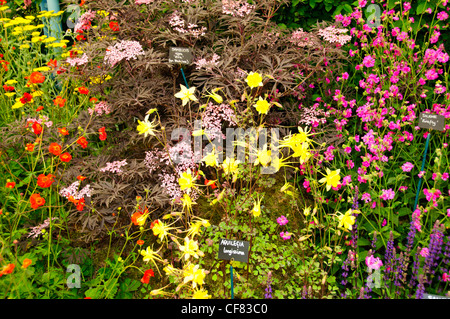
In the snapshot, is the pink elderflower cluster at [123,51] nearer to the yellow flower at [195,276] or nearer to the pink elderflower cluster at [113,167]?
the pink elderflower cluster at [113,167]

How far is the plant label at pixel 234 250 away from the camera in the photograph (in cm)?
145

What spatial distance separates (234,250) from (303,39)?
4.92 ft

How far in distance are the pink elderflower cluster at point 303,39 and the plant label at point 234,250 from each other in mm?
1399

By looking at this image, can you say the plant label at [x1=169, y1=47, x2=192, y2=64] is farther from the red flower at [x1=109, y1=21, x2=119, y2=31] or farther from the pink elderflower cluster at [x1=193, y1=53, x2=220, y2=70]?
the red flower at [x1=109, y1=21, x2=119, y2=31]

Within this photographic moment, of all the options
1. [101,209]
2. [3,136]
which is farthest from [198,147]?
[3,136]

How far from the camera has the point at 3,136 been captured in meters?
2.35

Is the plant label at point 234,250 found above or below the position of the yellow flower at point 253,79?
below

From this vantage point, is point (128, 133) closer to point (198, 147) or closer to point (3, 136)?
point (198, 147)

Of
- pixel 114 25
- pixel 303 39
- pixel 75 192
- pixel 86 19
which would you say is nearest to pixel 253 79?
pixel 303 39

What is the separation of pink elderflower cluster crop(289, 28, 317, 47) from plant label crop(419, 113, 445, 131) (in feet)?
2.62

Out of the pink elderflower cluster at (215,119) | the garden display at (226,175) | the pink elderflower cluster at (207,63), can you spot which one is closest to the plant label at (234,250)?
the garden display at (226,175)

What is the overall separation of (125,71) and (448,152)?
7.08 feet

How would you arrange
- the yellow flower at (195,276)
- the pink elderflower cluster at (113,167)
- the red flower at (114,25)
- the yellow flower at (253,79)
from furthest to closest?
the red flower at (114,25) < the pink elderflower cluster at (113,167) < the yellow flower at (253,79) < the yellow flower at (195,276)
